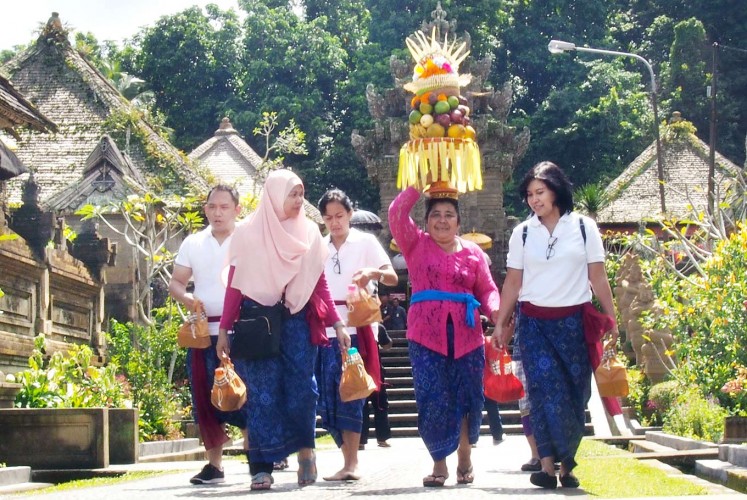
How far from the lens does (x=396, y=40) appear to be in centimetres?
5559

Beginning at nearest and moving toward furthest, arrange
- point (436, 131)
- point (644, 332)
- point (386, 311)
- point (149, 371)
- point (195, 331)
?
1. point (195, 331)
2. point (436, 131)
3. point (149, 371)
4. point (644, 332)
5. point (386, 311)

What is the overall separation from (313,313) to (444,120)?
6.80ft

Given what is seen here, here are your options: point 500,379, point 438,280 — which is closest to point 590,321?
point 500,379

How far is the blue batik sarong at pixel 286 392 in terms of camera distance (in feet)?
27.4

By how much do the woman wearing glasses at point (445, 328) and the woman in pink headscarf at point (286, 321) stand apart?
0.62m

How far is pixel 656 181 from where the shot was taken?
44812mm

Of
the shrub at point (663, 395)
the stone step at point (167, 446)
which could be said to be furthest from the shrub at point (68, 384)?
the shrub at point (663, 395)

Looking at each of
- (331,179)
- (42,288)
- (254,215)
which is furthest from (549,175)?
(331,179)

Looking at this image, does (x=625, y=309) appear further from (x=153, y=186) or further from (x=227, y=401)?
(x=227, y=401)

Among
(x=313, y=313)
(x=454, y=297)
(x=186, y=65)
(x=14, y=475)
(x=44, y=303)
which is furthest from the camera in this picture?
(x=186, y=65)

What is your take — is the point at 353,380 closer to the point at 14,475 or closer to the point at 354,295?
the point at 354,295

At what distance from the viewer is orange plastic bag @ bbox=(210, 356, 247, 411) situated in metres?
8.20

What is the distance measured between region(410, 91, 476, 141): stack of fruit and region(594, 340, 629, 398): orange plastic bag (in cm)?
229

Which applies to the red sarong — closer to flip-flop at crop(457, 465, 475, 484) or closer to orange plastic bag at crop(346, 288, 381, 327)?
flip-flop at crop(457, 465, 475, 484)
